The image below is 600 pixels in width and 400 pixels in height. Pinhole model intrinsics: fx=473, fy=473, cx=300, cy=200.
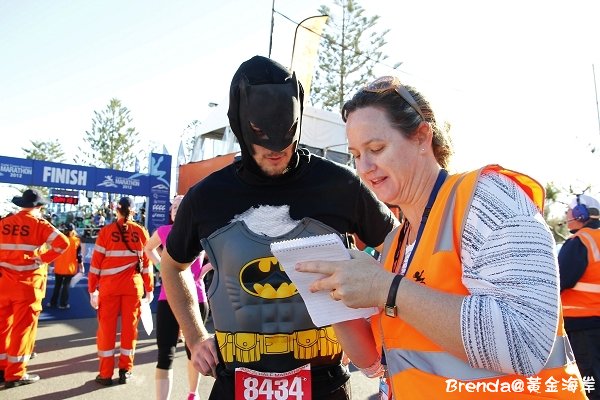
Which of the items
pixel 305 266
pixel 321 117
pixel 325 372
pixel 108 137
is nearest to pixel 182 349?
pixel 325 372

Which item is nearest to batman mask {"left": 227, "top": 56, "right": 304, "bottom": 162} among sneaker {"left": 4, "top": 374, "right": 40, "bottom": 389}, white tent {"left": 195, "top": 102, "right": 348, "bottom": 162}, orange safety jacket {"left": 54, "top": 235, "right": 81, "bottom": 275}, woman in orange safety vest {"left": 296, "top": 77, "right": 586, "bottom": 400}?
woman in orange safety vest {"left": 296, "top": 77, "right": 586, "bottom": 400}

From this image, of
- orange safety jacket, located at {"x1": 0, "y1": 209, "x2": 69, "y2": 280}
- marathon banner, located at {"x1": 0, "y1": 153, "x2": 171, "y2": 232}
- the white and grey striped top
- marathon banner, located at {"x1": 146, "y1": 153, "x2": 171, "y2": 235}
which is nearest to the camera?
the white and grey striped top

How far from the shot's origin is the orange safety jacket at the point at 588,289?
3705mm

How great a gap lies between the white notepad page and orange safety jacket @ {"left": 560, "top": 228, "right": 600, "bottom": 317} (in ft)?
10.5

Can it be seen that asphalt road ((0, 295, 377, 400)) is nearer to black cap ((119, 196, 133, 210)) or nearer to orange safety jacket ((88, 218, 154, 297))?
orange safety jacket ((88, 218, 154, 297))

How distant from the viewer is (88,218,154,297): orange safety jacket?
560 centimetres

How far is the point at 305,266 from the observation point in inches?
45.7

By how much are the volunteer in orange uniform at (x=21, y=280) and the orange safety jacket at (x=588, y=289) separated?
5.35 metres

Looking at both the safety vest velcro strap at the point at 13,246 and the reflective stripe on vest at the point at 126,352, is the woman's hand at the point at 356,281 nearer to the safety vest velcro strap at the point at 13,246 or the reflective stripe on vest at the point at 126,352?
the reflective stripe on vest at the point at 126,352

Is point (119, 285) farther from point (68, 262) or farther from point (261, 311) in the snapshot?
point (68, 262)

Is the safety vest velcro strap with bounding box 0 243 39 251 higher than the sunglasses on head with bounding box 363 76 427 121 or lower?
lower

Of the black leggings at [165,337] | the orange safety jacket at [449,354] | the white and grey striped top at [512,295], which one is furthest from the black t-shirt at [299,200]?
the black leggings at [165,337]

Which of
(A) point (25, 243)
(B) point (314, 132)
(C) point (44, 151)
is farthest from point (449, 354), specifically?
(C) point (44, 151)

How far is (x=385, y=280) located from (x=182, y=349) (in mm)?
6573
